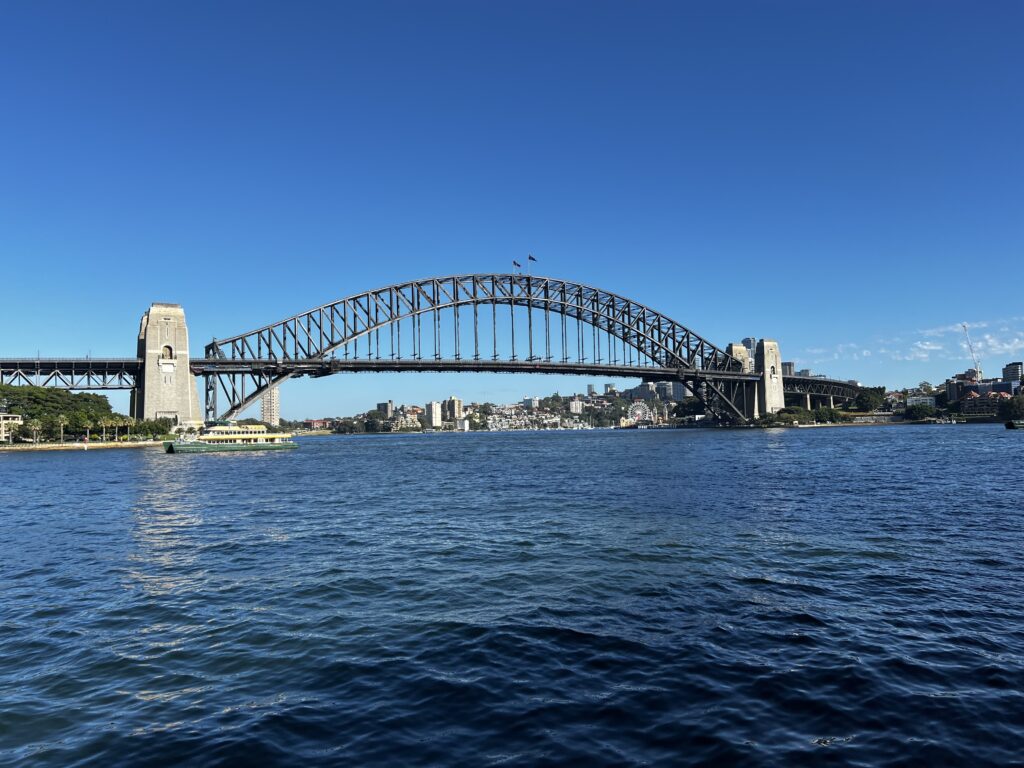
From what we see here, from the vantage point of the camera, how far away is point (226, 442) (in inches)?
3024

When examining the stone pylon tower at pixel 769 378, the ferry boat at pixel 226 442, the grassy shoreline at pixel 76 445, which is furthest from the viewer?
the stone pylon tower at pixel 769 378

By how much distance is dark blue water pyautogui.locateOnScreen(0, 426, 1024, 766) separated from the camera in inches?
263

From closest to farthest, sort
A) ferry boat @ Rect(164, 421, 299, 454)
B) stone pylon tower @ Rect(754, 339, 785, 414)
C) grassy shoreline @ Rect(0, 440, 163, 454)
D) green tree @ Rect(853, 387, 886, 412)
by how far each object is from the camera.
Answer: ferry boat @ Rect(164, 421, 299, 454)
grassy shoreline @ Rect(0, 440, 163, 454)
stone pylon tower @ Rect(754, 339, 785, 414)
green tree @ Rect(853, 387, 886, 412)

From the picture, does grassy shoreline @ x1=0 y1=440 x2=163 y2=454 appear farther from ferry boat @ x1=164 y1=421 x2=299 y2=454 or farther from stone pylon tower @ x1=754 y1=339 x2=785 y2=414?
stone pylon tower @ x1=754 y1=339 x2=785 y2=414

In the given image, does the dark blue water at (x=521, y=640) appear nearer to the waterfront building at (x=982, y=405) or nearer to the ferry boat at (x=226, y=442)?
the ferry boat at (x=226, y=442)

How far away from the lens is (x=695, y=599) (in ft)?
37.2

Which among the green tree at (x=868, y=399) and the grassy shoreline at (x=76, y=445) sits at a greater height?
the green tree at (x=868, y=399)

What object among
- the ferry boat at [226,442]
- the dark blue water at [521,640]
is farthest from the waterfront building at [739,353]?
the dark blue water at [521,640]

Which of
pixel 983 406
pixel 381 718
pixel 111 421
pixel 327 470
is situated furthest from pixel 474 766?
pixel 983 406

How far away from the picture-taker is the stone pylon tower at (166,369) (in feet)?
294

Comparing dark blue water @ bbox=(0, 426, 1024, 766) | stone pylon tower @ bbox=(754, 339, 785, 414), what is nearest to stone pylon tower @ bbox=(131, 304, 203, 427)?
dark blue water @ bbox=(0, 426, 1024, 766)

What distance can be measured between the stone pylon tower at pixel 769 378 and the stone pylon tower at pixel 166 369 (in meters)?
113

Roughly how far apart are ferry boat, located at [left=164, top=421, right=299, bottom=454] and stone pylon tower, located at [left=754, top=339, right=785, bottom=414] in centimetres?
10267

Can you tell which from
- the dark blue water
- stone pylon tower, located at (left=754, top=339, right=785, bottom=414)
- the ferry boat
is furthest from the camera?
stone pylon tower, located at (left=754, top=339, right=785, bottom=414)
